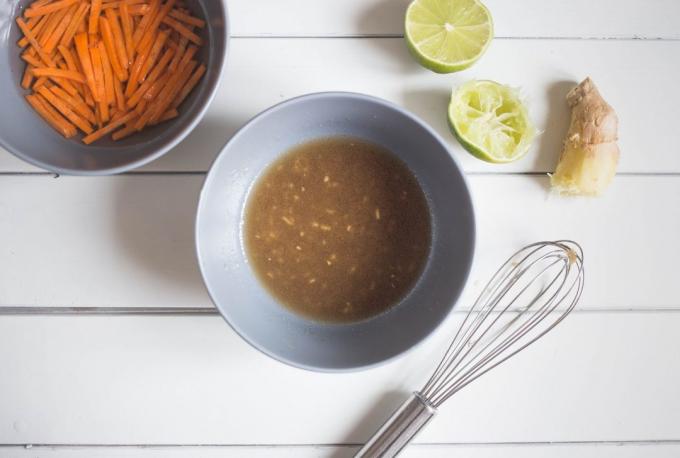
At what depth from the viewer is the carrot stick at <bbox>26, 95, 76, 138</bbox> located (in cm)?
93

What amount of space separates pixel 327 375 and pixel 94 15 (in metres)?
0.73

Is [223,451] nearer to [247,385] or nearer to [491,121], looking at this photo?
[247,385]

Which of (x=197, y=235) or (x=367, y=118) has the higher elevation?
(x=367, y=118)

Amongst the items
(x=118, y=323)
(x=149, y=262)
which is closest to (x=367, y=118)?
(x=149, y=262)

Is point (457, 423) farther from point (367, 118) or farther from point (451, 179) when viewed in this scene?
point (367, 118)

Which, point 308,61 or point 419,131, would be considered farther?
point 308,61

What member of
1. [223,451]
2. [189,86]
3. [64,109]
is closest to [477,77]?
[189,86]

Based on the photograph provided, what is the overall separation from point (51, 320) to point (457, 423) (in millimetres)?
770

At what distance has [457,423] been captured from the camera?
104cm

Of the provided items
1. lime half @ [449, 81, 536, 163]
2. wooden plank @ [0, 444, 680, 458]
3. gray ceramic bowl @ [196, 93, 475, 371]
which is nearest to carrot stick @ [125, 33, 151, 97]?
gray ceramic bowl @ [196, 93, 475, 371]

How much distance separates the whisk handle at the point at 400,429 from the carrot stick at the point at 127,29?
75 centimetres

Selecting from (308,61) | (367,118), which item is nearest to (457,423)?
(367,118)

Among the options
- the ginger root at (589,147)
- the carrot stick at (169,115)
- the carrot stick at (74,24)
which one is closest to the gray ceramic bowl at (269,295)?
the carrot stick at (169,115)

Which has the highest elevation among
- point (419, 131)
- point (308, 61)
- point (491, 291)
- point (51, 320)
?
point (308, 61)
